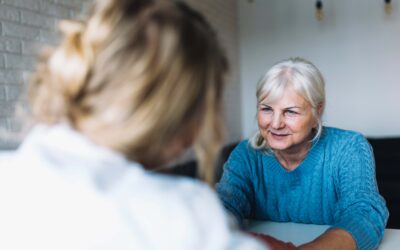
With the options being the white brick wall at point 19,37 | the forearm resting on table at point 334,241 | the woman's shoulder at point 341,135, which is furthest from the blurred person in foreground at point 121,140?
the white brick wall at point 19,37

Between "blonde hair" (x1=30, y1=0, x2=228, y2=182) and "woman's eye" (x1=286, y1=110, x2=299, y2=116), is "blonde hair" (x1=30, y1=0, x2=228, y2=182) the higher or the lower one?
the higher one

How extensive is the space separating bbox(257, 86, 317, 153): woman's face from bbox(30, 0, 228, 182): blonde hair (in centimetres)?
84

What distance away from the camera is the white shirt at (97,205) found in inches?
18.4

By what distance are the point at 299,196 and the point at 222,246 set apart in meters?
1.01

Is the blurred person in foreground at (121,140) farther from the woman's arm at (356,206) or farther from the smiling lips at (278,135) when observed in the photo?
the smiling lips at (278,135)

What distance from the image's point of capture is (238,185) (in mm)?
1459

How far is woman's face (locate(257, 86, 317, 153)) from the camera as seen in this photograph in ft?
4.56

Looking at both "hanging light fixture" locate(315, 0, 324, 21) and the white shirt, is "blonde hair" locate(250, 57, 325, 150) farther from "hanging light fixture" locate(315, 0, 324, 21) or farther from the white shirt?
"hanging light fixture" locate(315, 0, 324, 21)

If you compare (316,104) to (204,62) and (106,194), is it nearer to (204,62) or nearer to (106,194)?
(204,62)

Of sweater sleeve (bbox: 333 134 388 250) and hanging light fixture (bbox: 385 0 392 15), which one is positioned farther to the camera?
hanging light fixture (bbox: 385 0 392 15)

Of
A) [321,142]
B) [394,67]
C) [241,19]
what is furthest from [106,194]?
[241,19]

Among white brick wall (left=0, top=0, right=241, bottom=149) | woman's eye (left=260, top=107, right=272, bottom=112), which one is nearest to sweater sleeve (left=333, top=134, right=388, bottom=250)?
woman's eye (left=260, top=107, right=272, bottom=112)

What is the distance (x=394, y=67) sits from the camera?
11.9 feet

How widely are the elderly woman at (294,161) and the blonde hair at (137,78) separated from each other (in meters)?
0.83
